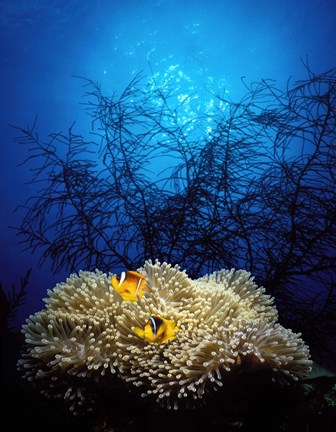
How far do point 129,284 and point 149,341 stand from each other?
441 millimetres

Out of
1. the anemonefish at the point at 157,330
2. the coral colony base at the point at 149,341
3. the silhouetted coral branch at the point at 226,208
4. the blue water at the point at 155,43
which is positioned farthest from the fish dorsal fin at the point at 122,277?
the blue water at the point at 155,43

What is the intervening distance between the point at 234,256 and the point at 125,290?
3025mm

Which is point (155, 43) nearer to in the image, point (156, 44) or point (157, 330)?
point (156, 44)

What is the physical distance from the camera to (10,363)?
272 centimetres

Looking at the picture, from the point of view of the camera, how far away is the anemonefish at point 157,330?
1.93m

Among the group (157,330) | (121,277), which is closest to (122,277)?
(121,277)

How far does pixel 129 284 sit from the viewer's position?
7.55ft

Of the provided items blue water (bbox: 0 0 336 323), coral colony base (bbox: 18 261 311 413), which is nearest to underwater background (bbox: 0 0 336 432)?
blue water (bbox: 0 0 336 323)

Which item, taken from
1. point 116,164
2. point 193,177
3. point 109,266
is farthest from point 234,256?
point 116,164

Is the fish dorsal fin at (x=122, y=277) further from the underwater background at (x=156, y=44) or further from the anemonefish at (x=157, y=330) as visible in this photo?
the underwater background at (x=156, y=44)

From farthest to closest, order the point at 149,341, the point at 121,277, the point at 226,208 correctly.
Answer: the point at 226,208 < the point at 121,277 < the point at 149,341

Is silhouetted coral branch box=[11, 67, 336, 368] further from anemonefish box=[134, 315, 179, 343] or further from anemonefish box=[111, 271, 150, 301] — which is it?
anemonefish box=[134, 315, 179, 343]

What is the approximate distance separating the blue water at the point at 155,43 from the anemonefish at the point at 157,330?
35.0 ft

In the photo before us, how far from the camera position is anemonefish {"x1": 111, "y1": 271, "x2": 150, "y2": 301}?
2.26 meters
